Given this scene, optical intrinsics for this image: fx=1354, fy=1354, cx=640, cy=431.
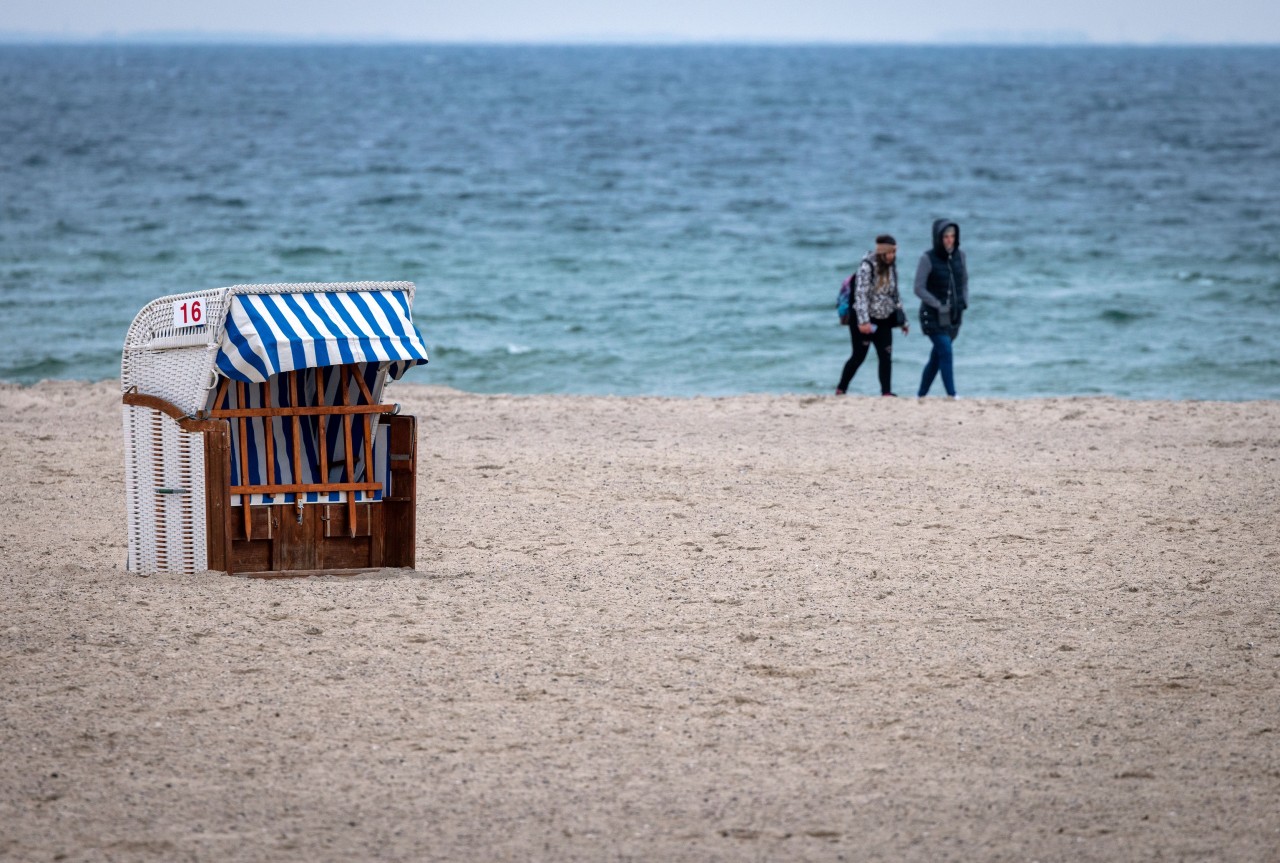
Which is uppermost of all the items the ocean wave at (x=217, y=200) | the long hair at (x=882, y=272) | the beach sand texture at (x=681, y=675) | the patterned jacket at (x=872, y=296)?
the ocean wave at (x=217, y=200)

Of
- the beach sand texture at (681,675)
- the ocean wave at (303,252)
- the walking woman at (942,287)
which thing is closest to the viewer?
the beach sand texture at (681,675)

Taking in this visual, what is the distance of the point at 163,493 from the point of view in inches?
299

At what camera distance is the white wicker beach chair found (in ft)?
24.0

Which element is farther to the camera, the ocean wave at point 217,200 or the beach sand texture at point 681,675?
the ocean wave at point 217,200

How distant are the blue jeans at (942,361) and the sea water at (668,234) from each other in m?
3.33

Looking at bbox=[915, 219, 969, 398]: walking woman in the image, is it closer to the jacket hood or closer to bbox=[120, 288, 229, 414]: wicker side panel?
the jacket hood

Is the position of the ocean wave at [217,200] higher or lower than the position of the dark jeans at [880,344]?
higher

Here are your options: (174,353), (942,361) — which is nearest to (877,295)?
(942,361)

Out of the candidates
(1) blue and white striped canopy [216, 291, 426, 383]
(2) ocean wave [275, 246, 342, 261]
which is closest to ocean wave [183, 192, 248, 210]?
(2) ocean wave [275, 246, 342, 261]

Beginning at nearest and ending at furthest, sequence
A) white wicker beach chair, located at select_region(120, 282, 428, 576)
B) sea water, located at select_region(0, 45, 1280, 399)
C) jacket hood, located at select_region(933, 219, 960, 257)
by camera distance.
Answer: white wicker beach chair, located at select_region(120, 282, 428, 576) < jacket hood, located at select_region(933, 219, 960, 257) < sea water, located at select_region(0, 45, 1280, 399)

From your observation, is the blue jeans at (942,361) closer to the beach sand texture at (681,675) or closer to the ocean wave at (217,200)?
the beach sand texture at (681,675)

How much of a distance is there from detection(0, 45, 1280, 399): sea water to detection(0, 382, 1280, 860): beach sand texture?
25.8ft

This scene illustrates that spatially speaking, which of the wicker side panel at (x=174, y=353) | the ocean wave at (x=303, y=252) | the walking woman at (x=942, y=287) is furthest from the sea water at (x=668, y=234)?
the wicker side panel at (x=174, y=353)

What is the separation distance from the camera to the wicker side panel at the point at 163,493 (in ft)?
24.7
